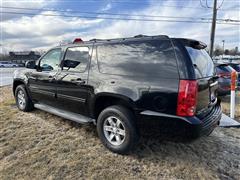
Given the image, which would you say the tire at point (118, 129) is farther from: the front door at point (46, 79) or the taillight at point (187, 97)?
the front door at point (46, 79)

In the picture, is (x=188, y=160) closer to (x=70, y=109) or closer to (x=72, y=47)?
(x=70, y=109)

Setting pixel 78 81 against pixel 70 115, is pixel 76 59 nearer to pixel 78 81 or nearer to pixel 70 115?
pixel 78 81

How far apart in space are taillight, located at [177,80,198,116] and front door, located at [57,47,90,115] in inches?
65.9

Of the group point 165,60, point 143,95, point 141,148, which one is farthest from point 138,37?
point 141,148

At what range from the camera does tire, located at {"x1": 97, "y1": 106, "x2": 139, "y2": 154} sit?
11.2 feet

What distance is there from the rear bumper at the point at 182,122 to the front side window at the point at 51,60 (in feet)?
8.12

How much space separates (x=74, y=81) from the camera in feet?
13.7

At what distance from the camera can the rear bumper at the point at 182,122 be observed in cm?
294

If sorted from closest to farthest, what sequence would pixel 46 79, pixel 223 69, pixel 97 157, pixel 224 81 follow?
pixel 97 157
pixel 46 79
pixel 224 81
pixel 223 69

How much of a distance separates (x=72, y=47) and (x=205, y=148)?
3.13 meters

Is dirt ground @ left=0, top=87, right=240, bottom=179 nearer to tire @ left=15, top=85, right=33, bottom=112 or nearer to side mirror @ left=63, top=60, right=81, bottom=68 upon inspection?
tire @ left=15, top=85, right=33, bottom=112

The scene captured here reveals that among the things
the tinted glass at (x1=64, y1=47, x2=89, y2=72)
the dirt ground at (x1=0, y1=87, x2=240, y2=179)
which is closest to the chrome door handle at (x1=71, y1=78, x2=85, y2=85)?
the tinted glass at (x1=64, y1=47, x2=89, y2=72)

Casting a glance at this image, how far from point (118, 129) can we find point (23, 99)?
3393mm

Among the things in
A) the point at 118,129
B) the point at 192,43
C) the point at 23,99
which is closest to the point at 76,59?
the point at 118,129
